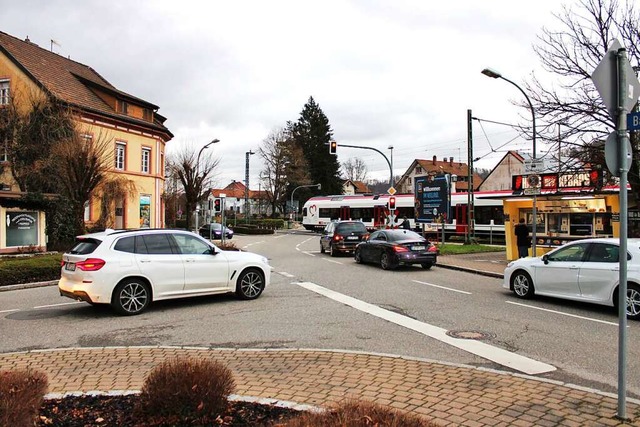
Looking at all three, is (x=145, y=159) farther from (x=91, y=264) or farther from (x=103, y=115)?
(x=91, y=264)

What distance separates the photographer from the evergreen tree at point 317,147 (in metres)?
85.1

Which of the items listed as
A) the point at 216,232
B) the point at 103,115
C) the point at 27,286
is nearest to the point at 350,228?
the point at 27,286

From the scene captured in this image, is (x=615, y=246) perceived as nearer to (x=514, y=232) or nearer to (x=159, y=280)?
(x=159, y=280)

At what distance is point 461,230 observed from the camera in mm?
36188

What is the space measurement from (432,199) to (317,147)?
61528 millimetres

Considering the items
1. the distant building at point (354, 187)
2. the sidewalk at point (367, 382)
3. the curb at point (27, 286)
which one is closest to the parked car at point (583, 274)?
the sidewalk at point (367, 382)

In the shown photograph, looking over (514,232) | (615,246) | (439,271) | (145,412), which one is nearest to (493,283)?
(439,271)

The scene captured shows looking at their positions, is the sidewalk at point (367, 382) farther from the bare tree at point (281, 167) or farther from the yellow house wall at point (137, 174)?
the bare tree at point (281, 167)

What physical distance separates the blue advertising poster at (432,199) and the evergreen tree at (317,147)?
5727 cm

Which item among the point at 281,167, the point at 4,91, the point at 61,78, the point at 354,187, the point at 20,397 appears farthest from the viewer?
the point at 354,187

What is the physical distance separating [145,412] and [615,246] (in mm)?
8944

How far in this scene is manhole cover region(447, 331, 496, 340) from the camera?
7398mm

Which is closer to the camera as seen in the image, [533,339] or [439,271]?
[533,339]

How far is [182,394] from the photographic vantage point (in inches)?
142
